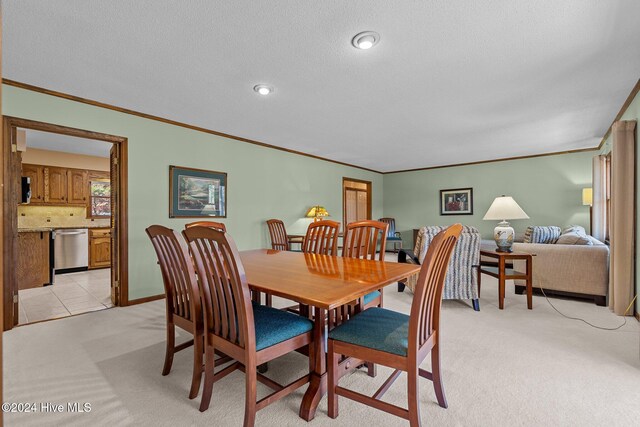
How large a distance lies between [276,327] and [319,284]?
12.8 inches

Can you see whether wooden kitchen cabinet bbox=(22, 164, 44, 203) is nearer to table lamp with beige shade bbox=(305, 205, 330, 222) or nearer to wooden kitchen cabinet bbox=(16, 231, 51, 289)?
wooden kitchen cabinet bbox=(16, 231, 51, 289)

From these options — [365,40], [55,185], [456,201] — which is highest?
[365,40]

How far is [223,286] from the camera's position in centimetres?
164

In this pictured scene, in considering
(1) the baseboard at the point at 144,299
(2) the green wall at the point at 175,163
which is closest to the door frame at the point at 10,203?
(2) the green wall at the point at 175,163

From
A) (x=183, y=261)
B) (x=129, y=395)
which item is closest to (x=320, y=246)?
(x=183, y=261)

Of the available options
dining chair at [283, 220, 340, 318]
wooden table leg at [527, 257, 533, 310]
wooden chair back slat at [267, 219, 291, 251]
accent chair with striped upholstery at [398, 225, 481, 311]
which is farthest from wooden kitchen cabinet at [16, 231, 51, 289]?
wooden table leg at [527, 257, 533, 310]

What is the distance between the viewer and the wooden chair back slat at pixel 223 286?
1.52 m

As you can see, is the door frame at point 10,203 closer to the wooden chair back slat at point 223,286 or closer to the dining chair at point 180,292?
the dining chair at point 180,292

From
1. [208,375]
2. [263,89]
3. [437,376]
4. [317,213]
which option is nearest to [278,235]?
[317,213]

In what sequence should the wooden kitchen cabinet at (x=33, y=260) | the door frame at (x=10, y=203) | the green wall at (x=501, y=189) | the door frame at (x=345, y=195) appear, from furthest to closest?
the door frame at (x=345, y=195), the green wall at (x=501, y=189), the wooden kitchen cabinet at (x=33, y=260), the door frame at (x=10, y=203)

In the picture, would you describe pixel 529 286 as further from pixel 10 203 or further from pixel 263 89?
pixel 10 203

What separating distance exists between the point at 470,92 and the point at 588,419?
8.91 ft

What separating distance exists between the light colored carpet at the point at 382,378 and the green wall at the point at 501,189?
3.53m

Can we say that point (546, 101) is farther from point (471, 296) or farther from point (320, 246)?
point (320, 246)
